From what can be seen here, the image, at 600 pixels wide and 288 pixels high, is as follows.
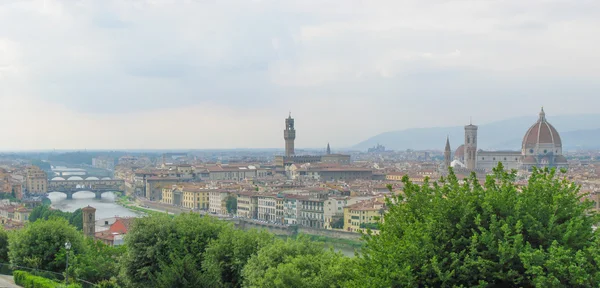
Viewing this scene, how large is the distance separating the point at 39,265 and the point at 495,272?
9.70 meters

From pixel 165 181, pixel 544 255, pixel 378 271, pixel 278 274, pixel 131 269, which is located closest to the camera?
pixel 544 255

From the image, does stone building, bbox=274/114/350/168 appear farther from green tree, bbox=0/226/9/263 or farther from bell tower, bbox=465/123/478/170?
green tree, bbox=0/226/9/263

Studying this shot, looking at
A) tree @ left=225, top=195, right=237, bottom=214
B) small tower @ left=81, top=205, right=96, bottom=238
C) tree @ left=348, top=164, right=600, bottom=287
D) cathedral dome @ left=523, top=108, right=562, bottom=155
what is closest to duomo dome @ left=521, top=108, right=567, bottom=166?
cathedral dome @ left=523, top=108, right=562, bottom=155

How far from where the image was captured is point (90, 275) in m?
14.0

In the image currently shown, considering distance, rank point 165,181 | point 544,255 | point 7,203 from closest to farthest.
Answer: point 544,255 → point 7,203 → point 165,181

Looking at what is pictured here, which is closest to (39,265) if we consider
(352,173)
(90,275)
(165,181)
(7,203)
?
(90,275)

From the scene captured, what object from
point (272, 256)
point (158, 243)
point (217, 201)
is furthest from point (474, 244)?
point (217, 201)

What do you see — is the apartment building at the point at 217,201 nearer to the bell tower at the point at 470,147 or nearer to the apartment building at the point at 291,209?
the apartment building at the point at 291,209

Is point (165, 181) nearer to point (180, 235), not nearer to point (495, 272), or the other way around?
point (180, 235)

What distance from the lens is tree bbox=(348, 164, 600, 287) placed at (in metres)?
7.08

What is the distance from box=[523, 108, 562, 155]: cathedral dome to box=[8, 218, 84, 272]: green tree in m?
58.8

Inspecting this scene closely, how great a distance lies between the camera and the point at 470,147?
7444cm

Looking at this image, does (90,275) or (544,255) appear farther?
(90,275)

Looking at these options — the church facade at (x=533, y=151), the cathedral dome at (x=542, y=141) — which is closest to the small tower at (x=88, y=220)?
the church facade at (x=533, y=151)
